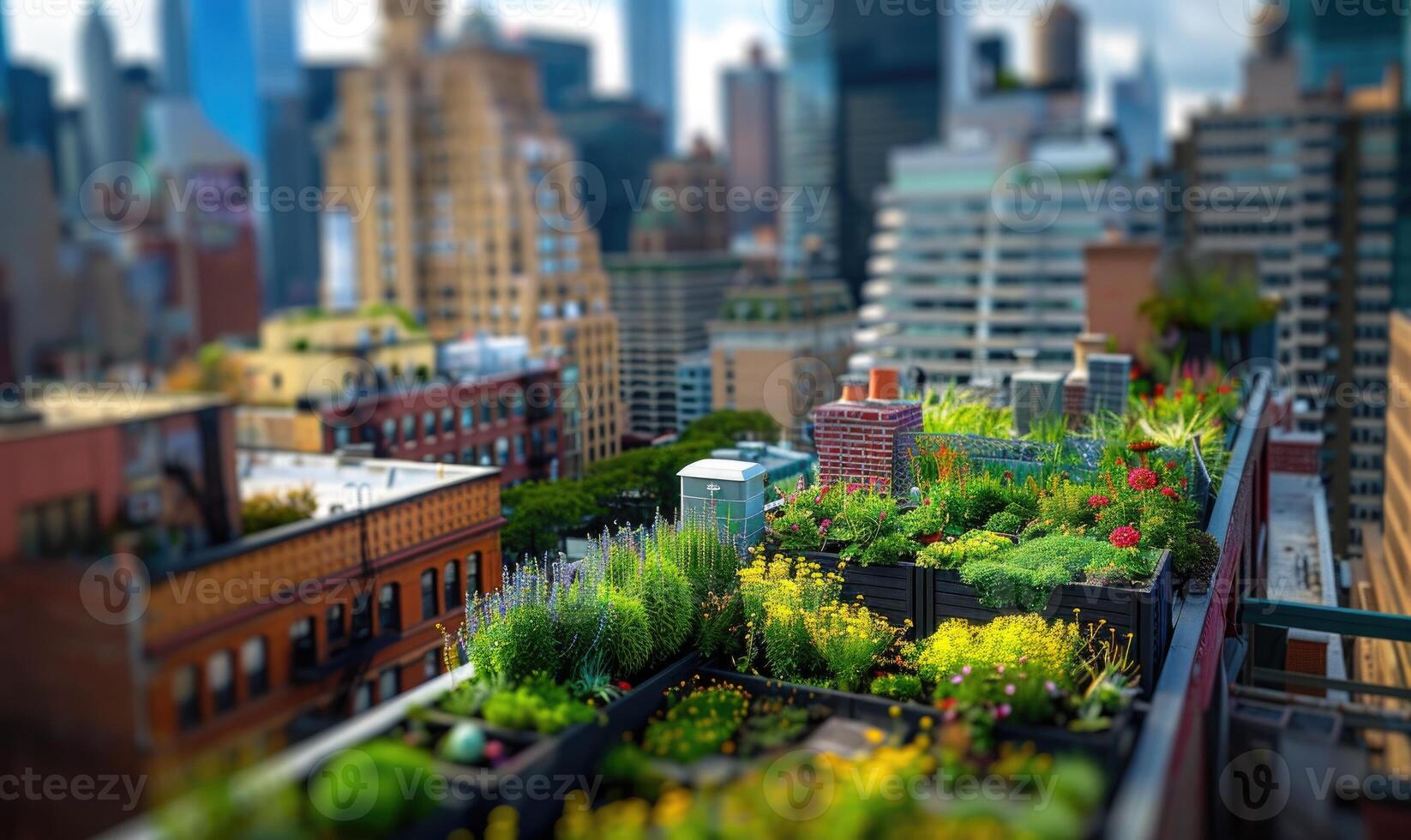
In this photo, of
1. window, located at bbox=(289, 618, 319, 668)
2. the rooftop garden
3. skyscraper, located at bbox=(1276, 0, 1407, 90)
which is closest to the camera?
the rooftop garden

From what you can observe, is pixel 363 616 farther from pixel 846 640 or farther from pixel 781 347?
pixel 781 347

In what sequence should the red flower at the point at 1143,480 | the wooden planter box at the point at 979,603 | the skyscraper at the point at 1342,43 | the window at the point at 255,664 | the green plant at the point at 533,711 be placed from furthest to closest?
1. the skyscraper at the point at 1342,43
2. the red flower at the point at 1143,480
3. the wooden planter box at the point at 979,603
4. the window at the point at 255,664
5. the green plant at the point at 533,711

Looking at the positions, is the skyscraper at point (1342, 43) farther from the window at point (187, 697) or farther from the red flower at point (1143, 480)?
the window at point (187, 697)

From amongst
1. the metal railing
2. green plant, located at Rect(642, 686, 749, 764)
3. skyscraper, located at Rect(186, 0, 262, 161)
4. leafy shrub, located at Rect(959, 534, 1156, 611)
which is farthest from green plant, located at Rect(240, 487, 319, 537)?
skyscraper, located at Rect(186, 0, 262, 161)

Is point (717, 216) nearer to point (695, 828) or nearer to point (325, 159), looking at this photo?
point (325, 159)

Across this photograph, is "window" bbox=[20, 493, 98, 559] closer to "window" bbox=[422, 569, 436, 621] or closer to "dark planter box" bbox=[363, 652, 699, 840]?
"dark planter box" bbox=[363, 652, 699, 840]

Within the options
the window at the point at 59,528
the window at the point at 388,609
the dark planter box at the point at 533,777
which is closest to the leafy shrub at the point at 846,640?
the dark planter box at the point at 533,777
